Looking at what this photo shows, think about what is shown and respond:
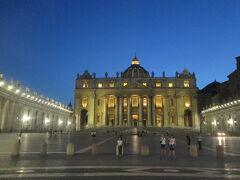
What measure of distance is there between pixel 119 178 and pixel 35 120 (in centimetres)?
6650

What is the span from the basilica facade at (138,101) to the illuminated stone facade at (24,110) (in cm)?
1565

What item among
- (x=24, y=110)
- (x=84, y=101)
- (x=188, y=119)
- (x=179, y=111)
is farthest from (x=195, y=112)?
(x=24, y=110)

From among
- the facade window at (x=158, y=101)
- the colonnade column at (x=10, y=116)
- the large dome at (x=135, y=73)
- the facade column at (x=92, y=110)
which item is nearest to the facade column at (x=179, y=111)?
the facade window at (x=158, y=101)

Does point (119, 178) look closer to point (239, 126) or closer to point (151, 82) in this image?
point (239, 126)

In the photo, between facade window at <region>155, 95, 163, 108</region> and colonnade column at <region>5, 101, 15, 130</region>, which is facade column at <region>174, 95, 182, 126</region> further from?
colonnade column at <region>5, 101, 15, 130</region>

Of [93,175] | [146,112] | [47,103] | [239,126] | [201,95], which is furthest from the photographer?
[201,95]

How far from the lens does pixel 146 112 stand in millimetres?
99188

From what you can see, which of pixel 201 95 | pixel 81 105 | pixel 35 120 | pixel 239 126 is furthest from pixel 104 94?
pixel 239 126

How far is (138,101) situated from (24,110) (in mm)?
49816

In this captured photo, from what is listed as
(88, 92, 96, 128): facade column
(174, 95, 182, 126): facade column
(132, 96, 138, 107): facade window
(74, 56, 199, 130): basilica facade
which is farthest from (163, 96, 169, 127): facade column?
(88, 92, 96, 128): facade column

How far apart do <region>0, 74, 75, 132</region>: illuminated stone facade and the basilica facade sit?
51.3 ft

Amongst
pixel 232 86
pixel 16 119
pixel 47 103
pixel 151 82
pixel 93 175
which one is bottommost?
pixel 93 175

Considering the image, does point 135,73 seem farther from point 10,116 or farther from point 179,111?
point 10,116

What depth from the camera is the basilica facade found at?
97875mm
